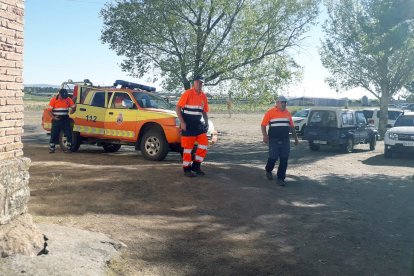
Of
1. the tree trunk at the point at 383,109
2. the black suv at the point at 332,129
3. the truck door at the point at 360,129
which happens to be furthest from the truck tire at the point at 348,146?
the tree trunk at the point at 383,109

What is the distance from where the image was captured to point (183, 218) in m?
6.68

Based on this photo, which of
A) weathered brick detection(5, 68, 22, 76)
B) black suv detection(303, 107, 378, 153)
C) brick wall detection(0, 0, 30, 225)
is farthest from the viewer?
black suv detection(303, 107, 378, 153)

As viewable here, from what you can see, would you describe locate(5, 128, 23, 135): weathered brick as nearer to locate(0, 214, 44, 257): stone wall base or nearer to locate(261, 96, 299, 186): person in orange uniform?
locate(0, 214, 44, 257): stone wall base

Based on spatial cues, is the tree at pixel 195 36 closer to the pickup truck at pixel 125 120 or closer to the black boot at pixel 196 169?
the pickup truck at pixel 125 120

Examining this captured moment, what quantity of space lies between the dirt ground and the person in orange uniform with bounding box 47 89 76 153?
2.23 meters

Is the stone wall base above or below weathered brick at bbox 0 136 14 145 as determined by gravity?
below

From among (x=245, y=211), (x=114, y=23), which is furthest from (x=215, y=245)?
(x=114, y=23)

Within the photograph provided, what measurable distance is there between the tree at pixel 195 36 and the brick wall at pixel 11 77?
14.0 metres

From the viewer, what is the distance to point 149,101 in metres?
12.6

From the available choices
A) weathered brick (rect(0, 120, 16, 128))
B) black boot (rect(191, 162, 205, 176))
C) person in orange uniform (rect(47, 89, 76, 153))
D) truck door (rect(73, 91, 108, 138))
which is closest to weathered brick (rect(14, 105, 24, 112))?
weathered brick (rect(0, 120, 16, 128))

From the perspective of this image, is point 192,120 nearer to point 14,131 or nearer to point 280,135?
point 280,135

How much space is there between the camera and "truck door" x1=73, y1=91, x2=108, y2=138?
501 inches

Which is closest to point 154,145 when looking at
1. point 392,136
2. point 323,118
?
point 323,118

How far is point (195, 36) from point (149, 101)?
751cm
